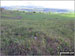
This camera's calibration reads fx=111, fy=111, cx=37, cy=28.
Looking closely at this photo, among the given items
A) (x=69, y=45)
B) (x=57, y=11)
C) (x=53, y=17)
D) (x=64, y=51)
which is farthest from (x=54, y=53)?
(x=57, y=11)

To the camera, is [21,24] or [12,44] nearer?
[12,44]

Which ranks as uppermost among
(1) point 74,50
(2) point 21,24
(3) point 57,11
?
(3) point 57,11

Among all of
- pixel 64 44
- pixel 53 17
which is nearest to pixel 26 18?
pixel 53 17

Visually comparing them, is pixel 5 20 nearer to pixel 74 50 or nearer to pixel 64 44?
pixel 64 44

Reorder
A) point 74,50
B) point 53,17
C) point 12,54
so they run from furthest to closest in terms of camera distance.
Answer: point 53,17 < point 74,50 < point 12,54

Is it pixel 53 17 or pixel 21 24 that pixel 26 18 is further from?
pixel 53 17

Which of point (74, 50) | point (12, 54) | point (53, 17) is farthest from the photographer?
point (53, 17)

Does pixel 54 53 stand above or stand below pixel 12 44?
below
